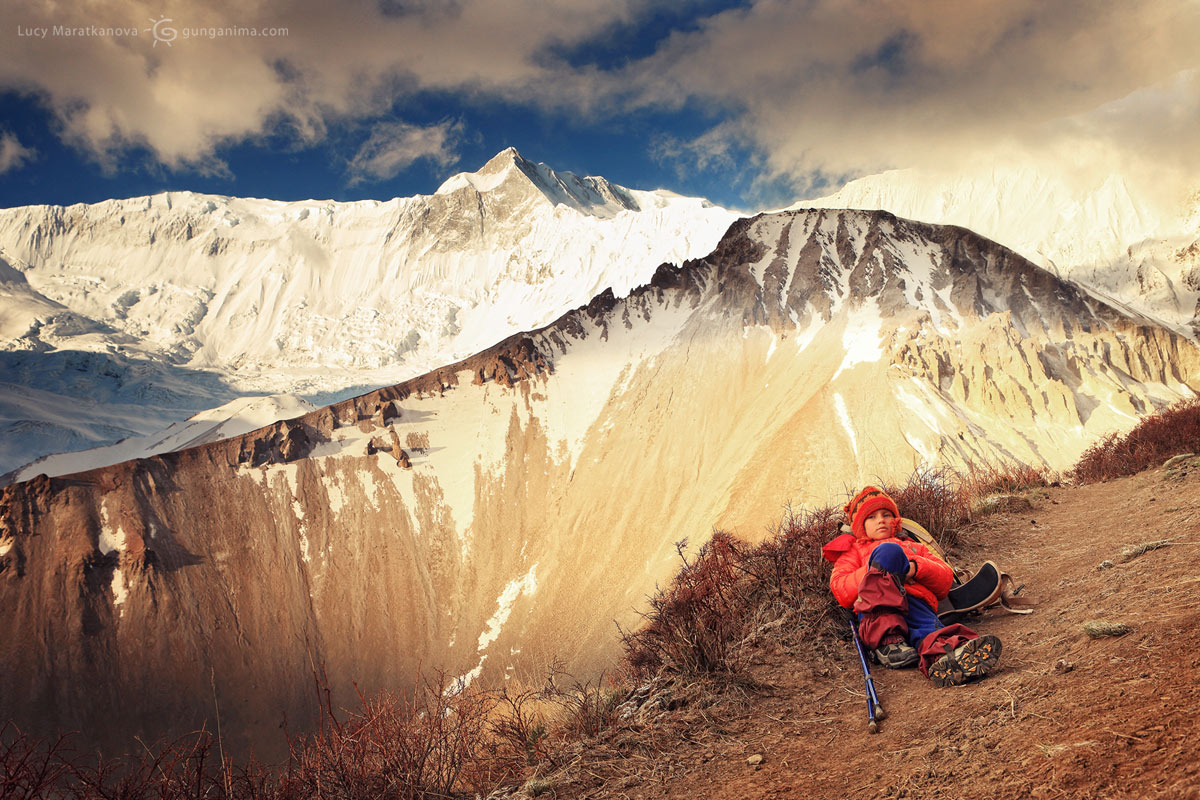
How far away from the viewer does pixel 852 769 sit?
263 cm

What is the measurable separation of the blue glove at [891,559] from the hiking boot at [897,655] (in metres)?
0.44

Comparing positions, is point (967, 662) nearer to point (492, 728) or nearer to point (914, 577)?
point (914, 577)

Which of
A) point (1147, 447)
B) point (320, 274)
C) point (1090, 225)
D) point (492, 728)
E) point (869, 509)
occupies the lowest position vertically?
point (1147, 447)

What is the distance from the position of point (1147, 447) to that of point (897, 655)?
28.4ft

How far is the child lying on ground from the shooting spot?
325cm

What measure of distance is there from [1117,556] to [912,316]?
40419 millimetres

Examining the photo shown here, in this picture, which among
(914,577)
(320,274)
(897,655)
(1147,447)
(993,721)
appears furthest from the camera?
(320,274)

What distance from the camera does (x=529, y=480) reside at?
44.5m

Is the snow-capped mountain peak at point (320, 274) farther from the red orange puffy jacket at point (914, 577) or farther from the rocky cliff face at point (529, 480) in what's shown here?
the red orange puffy jacket at point (914, 577)

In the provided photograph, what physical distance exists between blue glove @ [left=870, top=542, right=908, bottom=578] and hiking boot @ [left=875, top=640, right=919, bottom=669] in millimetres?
439

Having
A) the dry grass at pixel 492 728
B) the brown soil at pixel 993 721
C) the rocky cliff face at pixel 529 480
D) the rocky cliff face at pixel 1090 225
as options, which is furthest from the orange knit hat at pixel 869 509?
the rocky cliff face at pixel 1090 225

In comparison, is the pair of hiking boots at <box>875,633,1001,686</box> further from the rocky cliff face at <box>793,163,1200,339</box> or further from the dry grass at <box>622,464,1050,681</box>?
the rocky cliff face at <box>793,163,1200,339</box>

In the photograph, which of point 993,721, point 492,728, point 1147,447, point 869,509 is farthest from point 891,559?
point 1147,447

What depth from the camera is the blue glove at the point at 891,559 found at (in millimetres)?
3816
